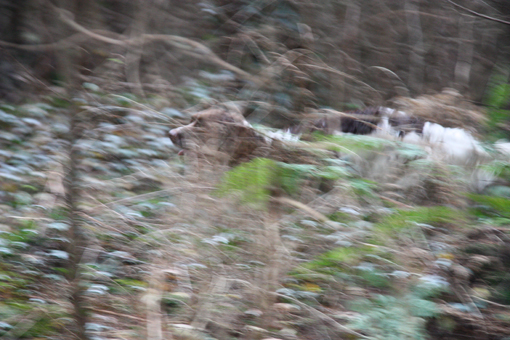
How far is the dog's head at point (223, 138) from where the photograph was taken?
4160 millimetres

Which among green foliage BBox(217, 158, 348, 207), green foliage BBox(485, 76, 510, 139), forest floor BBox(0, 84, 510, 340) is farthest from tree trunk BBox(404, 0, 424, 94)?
green foliage BBox(217, 158, 348, 207)

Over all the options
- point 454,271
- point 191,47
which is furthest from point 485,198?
point 191,47

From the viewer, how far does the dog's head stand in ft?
13.6

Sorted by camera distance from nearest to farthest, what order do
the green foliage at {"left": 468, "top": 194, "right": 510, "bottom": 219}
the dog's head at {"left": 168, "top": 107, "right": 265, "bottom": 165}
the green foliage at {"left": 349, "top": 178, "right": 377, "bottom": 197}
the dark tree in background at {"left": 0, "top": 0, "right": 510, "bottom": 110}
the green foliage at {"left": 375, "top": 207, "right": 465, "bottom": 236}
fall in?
the green foliage at {"left": 375, "top": 207, "right": 465, "bottom": 236}, the green foliage at {"left": 468, "top": 194, "right": 510, "bottom": 219}, the green foliage at {"left": 349, "top": 178, "right": 377, "bottom": 197}, the dog's head at {"left": 168, "top": 107, "right": 265, "bottom": 165}, the dark tree in background at {"left": 0, "top": 0, "right": 510, "bottom": 110}

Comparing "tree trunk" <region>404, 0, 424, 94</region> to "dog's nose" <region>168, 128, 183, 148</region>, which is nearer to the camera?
"dog's nose" <region>168, 128, 183, 148</region>

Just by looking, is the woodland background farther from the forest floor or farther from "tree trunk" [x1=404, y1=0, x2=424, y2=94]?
"tree trunk" [x1=404, y1=0, x2=424, y2=94]

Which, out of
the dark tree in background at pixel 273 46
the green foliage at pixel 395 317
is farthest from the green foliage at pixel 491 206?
the dark tree in background at pixel 273 46

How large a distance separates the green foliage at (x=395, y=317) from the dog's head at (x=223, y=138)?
1887 mm

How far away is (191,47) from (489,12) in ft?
17.8

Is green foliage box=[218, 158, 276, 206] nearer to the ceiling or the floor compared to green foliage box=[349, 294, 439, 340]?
nearer to the ceiling

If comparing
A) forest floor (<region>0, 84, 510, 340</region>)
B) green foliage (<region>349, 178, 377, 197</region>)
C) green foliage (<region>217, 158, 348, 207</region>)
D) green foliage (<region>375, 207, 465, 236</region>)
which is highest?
green foliage (<region>217, 158, 348, 207</region>)

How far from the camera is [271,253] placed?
2977mm

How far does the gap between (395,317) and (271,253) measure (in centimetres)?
85

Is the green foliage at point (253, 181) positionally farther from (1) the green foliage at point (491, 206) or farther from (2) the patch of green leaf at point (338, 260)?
(1) the green foliage at point (491, 206)
